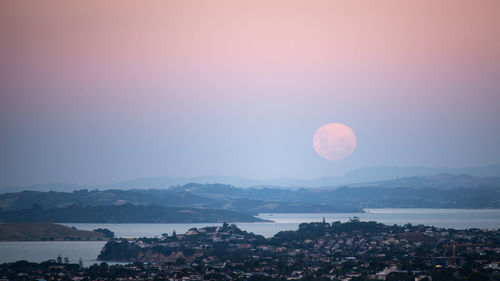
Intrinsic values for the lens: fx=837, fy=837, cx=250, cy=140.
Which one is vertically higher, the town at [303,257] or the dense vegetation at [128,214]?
the dense vegetation at [128,214]

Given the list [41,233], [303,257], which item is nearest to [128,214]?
[41,233]

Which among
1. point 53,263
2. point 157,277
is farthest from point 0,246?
point 157,277

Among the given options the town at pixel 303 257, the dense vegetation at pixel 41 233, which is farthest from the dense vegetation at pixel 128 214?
the town at pixel 303 257

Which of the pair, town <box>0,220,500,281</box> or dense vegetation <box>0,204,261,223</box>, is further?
dense vegetation <box>0,204,261,223</box>

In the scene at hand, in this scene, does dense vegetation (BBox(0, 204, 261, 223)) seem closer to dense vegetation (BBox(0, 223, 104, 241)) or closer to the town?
dense vegetation (BBox(0, 223, 104, 241))

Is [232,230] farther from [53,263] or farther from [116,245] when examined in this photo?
[53,263]

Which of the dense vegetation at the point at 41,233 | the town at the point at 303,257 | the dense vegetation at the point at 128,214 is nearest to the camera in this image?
the town at the point at 303,257

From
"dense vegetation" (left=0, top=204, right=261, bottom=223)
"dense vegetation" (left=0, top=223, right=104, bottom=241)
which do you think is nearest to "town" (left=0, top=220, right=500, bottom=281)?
"dense vegetation" (left=0, top=223, right=104, bottom=241)

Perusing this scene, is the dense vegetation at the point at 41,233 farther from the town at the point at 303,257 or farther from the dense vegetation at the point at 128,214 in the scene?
the dense vegetation at the point at 128,214
